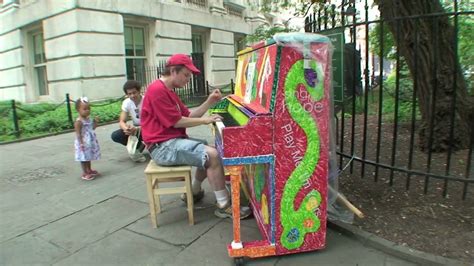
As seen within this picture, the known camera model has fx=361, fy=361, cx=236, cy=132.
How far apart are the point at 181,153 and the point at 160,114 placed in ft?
1.45

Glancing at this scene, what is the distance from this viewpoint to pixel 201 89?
576 inches

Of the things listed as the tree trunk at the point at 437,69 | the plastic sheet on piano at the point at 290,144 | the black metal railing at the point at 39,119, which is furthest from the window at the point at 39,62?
the plastic sheet on piano at the point at 290,144

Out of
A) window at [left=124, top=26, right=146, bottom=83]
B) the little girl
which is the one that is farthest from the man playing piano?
window at [left=124, top=26, right=146, bottom=83]

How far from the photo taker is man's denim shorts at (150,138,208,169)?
3498 millimetres

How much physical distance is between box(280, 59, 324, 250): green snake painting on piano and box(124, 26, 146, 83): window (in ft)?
39.2

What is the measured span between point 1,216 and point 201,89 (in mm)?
10963

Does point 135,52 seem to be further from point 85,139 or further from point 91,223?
point 91,223

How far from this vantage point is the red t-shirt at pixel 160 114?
11.6ft

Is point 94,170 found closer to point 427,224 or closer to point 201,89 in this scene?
point 427,224

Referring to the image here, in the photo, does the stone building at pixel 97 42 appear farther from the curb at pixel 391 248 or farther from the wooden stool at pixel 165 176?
the curb at pixel 391 248

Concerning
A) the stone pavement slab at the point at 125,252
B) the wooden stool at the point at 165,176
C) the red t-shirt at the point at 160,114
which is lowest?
the stone pavement slab at the point at 125,252

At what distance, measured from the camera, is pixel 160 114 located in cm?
358

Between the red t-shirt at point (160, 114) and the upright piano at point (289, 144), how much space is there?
3.11ft

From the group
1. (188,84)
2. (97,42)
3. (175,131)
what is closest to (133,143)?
(175,131)
